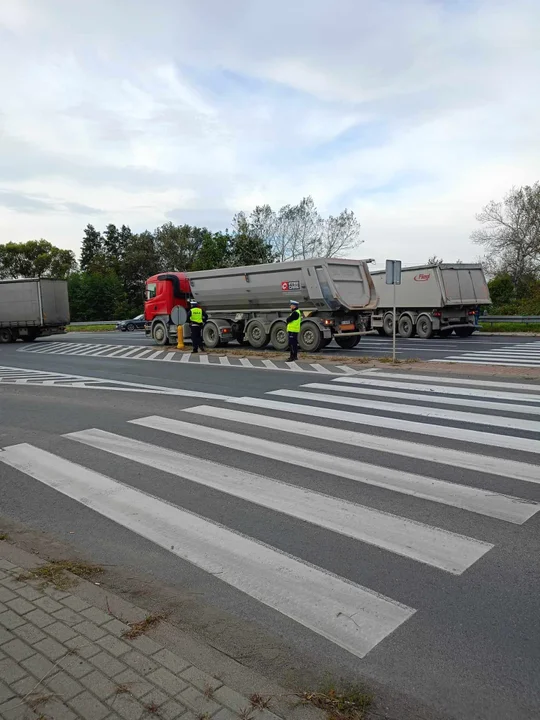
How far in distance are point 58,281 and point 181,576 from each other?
29.4 meters

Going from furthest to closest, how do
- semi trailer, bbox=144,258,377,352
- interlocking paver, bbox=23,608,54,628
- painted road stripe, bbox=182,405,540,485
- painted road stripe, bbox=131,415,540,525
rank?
semi trailer, bbox=144,258,377,352, painted road stripe, bbox=182,405,540,485, painted road stripe, bbox=131,415,540,525, interlocking paver, bbox=23,608,54,628

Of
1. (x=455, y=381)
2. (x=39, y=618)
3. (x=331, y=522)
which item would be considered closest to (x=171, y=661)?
(x=39, y=618)

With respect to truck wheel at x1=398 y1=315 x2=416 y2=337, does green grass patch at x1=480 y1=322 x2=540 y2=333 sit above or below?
below

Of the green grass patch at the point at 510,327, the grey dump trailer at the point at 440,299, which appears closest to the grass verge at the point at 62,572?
the grey dump trailer at the point at 440,299

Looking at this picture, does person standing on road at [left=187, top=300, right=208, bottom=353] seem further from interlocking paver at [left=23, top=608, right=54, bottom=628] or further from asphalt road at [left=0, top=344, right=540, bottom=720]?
interlocking paver at [left=23, top=608, right=54, bottom=628]

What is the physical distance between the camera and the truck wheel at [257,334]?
1994 centimetres

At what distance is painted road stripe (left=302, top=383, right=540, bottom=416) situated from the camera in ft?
28.8

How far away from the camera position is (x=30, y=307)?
29703mm

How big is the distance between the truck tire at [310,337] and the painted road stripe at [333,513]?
11.7m

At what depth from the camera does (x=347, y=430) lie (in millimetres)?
7656

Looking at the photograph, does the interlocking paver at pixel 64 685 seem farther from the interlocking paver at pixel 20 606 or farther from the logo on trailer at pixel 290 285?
the logo on trailer at pixel 290 285

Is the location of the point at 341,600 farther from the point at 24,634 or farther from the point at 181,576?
the point at 24,634

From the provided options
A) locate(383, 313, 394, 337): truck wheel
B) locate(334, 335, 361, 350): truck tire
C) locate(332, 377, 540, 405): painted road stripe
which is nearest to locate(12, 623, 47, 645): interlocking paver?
locate(332, 377, 540, 405): painted road stripe

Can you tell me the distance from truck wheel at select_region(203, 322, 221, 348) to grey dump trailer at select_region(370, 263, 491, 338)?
7.05m
